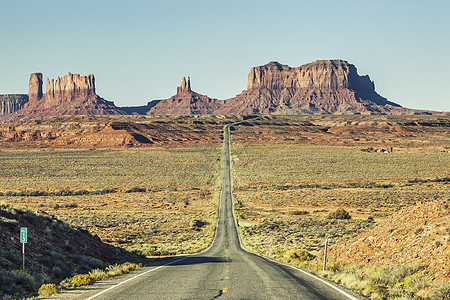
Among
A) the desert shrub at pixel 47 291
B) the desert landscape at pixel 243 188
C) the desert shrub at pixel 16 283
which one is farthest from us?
the desert landscape at pixel 243 188

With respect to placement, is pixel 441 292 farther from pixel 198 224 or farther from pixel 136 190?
pixel 136 190

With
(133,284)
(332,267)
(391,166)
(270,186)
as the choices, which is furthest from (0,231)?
(391,166)

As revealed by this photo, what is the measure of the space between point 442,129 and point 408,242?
19031 centimetres

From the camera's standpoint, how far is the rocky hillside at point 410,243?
9845 mm

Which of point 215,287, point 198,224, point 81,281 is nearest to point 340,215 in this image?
point 198,224

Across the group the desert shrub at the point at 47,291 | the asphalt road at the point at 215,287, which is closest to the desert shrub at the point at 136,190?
the asphalt road at the point at 215,287

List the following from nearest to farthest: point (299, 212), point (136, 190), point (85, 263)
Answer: point (85, 263), point (299, 212), point (136, 190)

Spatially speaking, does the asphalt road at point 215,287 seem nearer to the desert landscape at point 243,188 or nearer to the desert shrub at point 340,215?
the desert landscape at point 243,188

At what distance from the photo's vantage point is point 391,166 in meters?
88.6

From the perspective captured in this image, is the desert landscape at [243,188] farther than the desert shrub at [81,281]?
Yes

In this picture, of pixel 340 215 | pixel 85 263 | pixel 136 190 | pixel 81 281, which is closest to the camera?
pixel 81 281

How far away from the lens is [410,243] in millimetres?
11727

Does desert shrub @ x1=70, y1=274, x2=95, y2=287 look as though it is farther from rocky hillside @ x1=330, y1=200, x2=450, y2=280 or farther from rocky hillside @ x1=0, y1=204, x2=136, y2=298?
rocky hillside @ x1=330, y1=200, x2=450, y2=280

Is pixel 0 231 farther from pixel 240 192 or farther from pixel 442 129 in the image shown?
pixel 442 129
